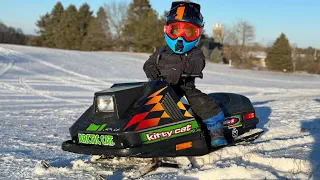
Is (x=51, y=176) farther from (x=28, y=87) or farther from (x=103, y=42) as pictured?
(x=103, y=42)

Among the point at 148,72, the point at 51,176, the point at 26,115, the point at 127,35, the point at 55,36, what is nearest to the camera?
the point at 51,176

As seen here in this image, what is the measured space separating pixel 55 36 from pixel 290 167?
62.3m

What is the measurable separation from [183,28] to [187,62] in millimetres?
420

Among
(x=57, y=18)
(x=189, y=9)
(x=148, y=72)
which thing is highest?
(x=57, y=18)

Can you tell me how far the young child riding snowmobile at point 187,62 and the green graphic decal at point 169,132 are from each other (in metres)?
0.39

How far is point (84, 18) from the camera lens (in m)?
63.6

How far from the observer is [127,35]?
56.2 metres

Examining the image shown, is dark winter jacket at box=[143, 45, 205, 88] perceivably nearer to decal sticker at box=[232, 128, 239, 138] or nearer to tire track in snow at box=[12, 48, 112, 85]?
decal sticker at box=[232, 128, 239, 138]

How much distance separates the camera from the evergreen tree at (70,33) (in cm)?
A: 6091

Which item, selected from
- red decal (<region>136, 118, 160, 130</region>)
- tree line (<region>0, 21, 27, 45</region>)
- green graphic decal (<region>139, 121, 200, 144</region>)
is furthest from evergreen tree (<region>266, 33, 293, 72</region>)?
red decal (<region>136, 118, 160, 130</region>)

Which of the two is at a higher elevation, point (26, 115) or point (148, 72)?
point (148, 72)

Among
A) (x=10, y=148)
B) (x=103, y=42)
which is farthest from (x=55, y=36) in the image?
(x=10, y=148)

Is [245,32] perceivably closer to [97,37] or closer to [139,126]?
[97,37]

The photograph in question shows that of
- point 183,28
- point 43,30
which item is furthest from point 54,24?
point 183,28
